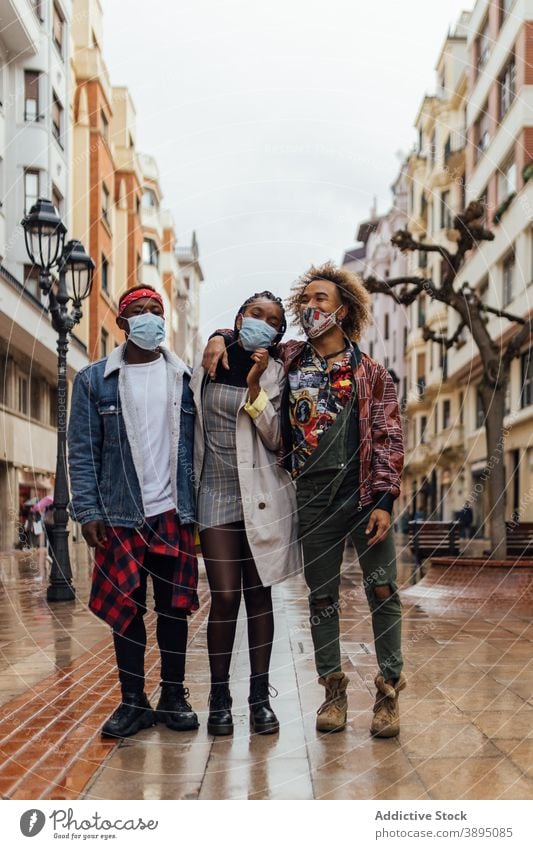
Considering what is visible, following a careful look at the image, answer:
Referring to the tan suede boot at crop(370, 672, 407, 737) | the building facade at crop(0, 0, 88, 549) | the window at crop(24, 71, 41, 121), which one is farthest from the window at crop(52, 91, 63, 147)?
the tan suede boot at crop(370, 672, 407, 737)

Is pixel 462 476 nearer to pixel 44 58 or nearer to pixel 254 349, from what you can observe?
pixel 44 58

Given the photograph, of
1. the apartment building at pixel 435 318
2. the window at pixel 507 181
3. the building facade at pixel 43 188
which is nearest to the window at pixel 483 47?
the apartment building at pixel 435 318

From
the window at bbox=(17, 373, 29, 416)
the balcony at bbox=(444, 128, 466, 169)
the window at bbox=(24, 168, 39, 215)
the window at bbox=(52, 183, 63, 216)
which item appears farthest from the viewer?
the balcony at bbox=(444, 128, 466, 169)

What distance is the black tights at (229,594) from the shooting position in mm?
4520

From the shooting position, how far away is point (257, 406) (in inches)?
172

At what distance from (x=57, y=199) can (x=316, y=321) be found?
26.6 metres

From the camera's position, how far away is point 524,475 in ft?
96.6

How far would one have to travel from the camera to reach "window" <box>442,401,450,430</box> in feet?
149

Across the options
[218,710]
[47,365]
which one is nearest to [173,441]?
[218,710]

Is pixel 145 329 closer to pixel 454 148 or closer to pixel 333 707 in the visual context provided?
pixel 333 707

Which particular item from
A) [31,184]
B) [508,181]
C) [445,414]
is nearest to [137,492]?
[31,184]

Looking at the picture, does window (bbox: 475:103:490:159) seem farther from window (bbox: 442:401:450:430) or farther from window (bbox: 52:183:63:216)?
window (bbox: 442:401:450:430)

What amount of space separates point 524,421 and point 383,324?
39.1m

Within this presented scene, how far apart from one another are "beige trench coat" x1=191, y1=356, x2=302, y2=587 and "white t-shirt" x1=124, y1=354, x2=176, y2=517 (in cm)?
15
